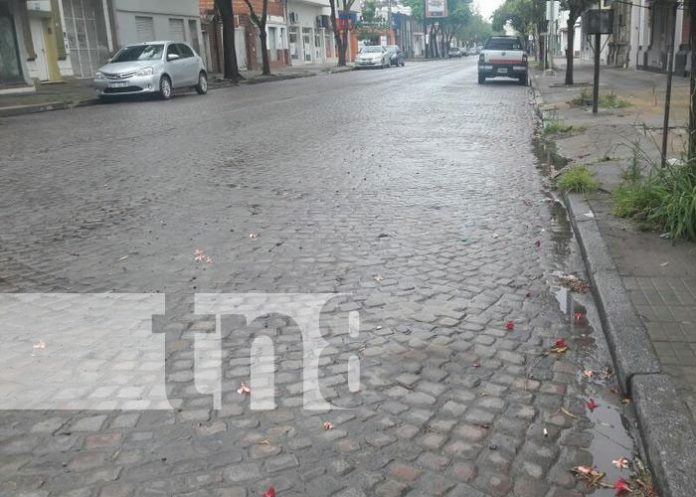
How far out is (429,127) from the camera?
525 inches

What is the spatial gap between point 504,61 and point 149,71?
12.2 m

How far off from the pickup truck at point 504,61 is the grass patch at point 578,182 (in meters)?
19.1

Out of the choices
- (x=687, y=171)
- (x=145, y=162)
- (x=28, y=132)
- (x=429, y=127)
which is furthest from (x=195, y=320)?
(x=28, y=132)

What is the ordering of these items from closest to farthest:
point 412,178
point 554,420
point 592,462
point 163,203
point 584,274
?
point 592,462
point 554,420
point 584,274
point 163,203
point 412,178

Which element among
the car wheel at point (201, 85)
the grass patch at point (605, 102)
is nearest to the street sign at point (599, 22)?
the grass patch at point (605, 102)

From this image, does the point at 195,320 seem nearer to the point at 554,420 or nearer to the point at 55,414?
the point at 55,414

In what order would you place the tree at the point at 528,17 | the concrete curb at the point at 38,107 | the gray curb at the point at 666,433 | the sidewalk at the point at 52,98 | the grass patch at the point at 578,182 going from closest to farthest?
the gray curb at the point at 666,433 < the grass patch at the point at 578,182 < the concrete curb at the point at 38,107 < the sidewalk at the point at 52,98 < the tree at the point at 528,17

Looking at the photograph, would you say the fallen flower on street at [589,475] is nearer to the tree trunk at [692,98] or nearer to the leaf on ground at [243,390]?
the leaf on ground at [243,390]

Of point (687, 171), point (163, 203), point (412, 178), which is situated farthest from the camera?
point (412, 178)

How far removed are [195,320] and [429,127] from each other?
974 centimetres

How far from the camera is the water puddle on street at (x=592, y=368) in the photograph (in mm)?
2922

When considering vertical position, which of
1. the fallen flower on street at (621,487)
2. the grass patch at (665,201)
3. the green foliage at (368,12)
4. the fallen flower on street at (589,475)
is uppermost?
the green foliage at (368,12)

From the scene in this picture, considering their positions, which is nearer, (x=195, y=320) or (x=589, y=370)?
(x=589, y=370)

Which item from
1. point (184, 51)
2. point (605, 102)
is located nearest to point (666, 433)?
point (605, 102)
